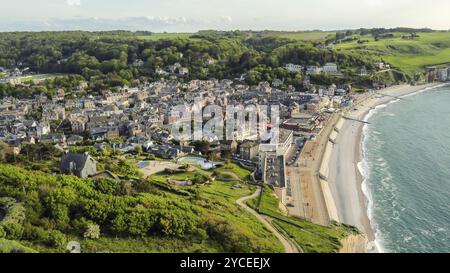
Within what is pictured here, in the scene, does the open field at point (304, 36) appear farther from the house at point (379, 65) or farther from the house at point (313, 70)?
the house at point (313, 70)

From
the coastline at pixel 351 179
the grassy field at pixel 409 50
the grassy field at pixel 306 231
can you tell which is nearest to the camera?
the grassy field at pixel 306 231

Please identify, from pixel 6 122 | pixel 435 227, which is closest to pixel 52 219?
pixel 435 227

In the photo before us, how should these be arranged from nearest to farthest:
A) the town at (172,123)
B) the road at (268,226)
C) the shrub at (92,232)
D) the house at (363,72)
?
the shrub at (92,232) → the road at (268,226) → the town at (172,123) → the house at (363,72)

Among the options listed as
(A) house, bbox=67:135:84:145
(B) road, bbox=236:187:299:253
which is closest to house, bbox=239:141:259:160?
(B) road, bbox=236:187:299:253

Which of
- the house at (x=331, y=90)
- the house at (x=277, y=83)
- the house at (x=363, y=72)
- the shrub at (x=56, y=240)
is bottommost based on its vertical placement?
the shrub at (x=56, y=240)

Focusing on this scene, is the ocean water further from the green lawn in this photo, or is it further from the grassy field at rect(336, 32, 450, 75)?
the grassy field at rect(336, 32, 450, 75)

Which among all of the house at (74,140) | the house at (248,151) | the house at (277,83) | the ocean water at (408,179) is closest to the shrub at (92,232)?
the ocean water at (408,179)

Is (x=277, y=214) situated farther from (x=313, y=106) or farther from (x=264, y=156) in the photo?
(x=313, y=106)
